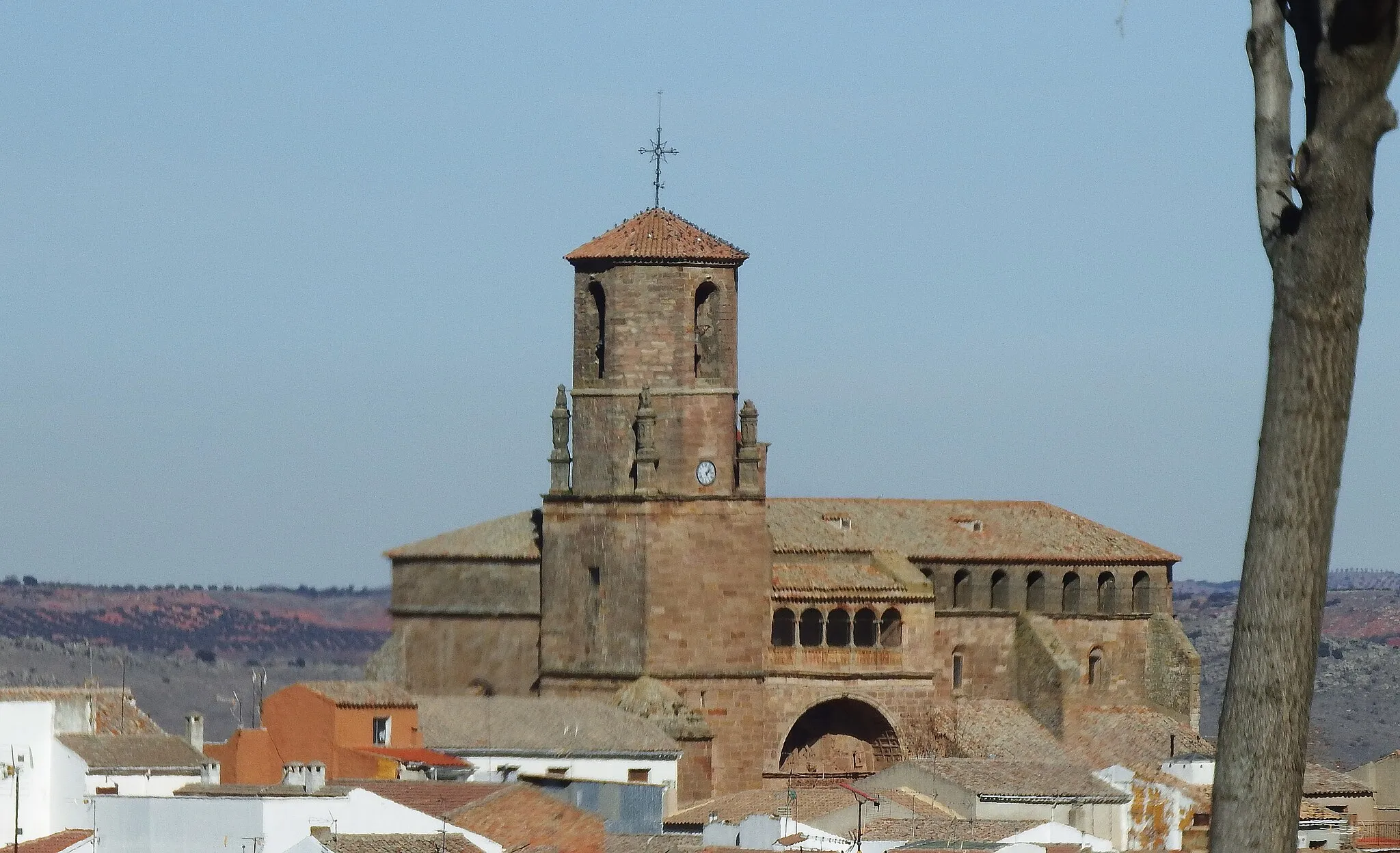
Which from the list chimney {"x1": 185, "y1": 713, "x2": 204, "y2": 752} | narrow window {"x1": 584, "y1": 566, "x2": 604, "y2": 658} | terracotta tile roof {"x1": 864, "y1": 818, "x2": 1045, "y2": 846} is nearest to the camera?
terracotta tile roof {"x1": 864, "y1": 818, "x2": 1045, "y2": 846}

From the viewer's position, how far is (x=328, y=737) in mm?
56781

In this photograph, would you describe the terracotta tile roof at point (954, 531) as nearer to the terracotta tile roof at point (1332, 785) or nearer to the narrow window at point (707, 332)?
the narrow window at point (707, 332)

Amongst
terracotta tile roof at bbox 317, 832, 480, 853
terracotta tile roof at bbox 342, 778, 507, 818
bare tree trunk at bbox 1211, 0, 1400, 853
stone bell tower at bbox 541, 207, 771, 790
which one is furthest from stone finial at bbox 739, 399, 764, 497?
bare tree trunk at bbox 1211, 0, 1400, 853

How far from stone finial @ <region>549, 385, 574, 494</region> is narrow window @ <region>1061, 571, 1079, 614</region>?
447 inches

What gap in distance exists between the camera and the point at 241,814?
42.4 m

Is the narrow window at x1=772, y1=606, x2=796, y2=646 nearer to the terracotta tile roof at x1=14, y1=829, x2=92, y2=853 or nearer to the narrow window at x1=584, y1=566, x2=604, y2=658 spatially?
the narrow window at x1=584, y1=566, x2=604, y2=658

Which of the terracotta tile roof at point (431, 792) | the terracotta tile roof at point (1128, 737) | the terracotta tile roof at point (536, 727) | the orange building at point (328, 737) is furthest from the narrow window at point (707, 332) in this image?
the terracotta tile roof at point (431, 792)

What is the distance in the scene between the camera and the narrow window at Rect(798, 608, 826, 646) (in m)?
63.8

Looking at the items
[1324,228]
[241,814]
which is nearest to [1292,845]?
[1324,228]

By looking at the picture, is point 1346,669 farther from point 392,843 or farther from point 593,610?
point 392,843

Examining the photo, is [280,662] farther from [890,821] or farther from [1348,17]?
[1348,17]

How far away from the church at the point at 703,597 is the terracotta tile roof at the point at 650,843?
1243cm

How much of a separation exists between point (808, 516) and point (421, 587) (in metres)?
7.86

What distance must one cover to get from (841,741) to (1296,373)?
176 ft
